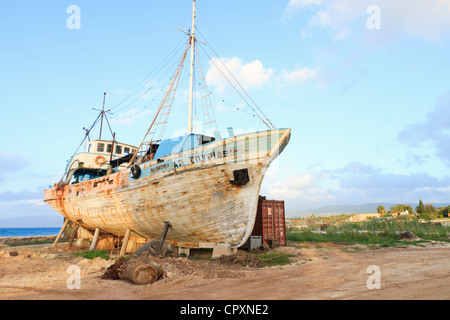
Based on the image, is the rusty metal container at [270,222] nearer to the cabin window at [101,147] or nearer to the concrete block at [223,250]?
the concrete block at [223,250]

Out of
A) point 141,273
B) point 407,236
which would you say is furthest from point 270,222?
point 407,236

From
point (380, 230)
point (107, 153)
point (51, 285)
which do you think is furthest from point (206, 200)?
point (380, 230)

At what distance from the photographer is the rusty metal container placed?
16.5 meters

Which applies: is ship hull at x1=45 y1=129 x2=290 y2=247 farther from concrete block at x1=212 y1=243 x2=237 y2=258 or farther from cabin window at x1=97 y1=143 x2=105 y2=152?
cabin window at x1=97 y1=143 x2=105 y2=152

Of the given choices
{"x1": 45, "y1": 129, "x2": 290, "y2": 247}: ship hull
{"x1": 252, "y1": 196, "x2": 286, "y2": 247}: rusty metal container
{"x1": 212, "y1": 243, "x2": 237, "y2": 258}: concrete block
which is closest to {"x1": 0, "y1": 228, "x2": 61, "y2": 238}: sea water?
{"x1": 45, "y1": 129, "x2": 290, "y2": 247}: ship hull

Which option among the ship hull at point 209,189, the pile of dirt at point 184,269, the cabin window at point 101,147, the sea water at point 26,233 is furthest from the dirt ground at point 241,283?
the sea water at point 26,233

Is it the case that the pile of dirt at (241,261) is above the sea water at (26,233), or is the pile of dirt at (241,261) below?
above

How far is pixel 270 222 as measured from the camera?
17.4 m

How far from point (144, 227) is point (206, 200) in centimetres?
466

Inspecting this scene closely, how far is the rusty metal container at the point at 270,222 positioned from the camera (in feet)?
54.3

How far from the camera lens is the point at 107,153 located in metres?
22.7

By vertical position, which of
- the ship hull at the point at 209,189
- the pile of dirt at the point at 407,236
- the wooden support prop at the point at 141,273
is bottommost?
the pile of dirt at the point at 407,236

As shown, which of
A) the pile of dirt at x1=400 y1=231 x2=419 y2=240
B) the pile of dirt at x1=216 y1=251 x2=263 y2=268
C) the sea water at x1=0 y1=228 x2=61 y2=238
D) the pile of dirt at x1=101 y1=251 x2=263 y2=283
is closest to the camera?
the pile of dirt at x1=101 y1=251 x2=263 y2=283
